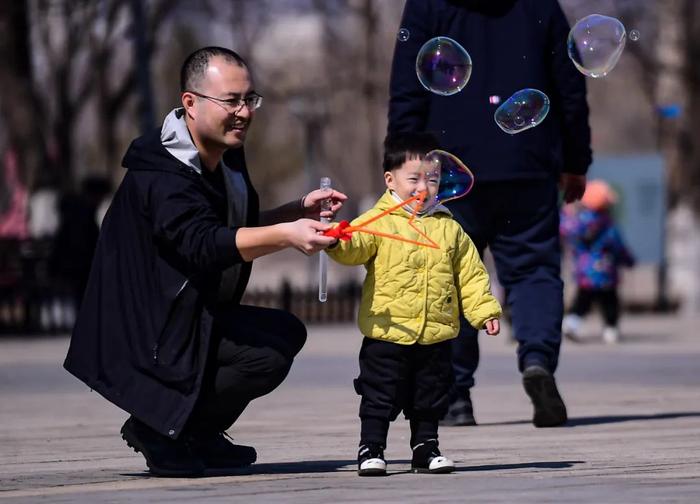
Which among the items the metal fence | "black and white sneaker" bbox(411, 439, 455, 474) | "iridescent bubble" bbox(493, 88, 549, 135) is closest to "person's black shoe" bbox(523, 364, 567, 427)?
"iridescent bubble" bbox(493, 88, 549, 135)

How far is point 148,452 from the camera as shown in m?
6.33

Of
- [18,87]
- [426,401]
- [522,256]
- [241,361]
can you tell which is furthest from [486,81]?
[18,87]

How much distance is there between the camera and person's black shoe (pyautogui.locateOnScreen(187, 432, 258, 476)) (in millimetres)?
6543

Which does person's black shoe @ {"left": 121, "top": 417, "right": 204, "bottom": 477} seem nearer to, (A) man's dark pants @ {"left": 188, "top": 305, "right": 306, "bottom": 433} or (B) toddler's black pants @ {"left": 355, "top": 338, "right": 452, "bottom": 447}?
(A) man's dark pants @ {"left": 188, "top": 305, "right": 306, "bottom": 433}

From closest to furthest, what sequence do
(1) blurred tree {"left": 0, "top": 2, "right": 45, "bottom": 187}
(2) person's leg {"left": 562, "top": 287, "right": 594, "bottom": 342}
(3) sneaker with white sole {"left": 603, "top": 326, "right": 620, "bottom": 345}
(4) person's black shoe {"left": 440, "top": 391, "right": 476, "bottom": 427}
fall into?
(4) person's black shoe {"left": 440, "top": 391, "right": 476, "bottom": 427} → (2) person's leg {"left": 562, "top": 287, "right": 594, "bottom": 342} → (3) sneaker with white sole {"left": 603, "top": 326, "right": 620, "bottom": 345} → (1) blurred tree {"left": 0, "top": 2, "right": 45, "bottom": 187}

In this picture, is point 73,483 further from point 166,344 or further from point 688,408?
point 688,408

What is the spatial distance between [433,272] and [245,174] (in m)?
0.84

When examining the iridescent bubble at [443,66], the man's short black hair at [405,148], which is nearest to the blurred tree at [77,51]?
the iridescent bubble at [443,66]

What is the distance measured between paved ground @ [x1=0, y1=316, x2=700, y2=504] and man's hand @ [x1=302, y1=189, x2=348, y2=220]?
0.91 metres

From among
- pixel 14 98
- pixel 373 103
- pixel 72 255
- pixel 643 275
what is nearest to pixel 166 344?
pixel 72 255

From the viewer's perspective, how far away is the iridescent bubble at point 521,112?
305 inches

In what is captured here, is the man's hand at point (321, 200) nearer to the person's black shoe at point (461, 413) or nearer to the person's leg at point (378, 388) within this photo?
the person's leg at point (378, 388)

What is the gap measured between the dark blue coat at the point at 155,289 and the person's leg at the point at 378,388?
1.87ft

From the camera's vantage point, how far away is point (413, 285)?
20.8 ft
